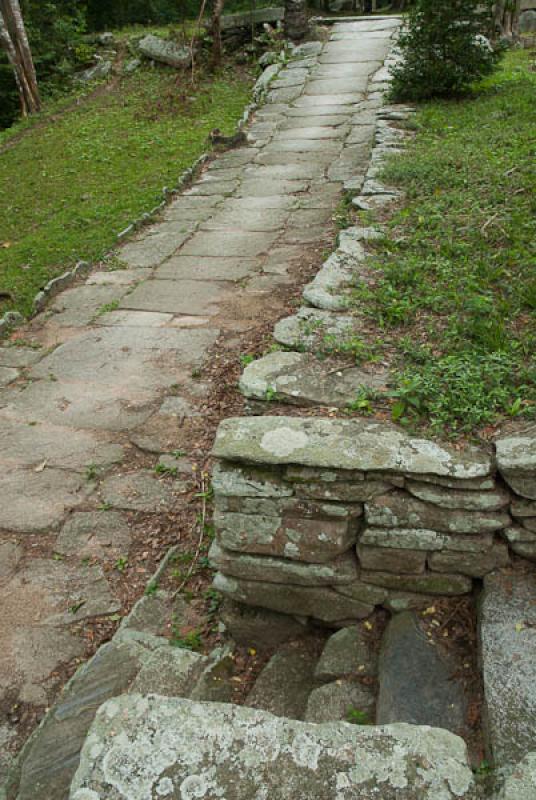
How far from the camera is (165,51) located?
1327 centimetres

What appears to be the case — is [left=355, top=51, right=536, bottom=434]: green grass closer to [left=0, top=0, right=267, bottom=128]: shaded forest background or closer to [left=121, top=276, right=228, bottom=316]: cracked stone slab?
[left=121, top=276, right=228, bottom=316]: cracked stone slab

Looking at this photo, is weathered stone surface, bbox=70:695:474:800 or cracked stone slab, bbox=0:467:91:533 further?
cracked stone slab, bbox=0:467:91:533

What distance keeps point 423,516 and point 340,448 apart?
37 cm

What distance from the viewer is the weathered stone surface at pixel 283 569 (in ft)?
8.38

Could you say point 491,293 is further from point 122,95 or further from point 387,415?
point 122,95

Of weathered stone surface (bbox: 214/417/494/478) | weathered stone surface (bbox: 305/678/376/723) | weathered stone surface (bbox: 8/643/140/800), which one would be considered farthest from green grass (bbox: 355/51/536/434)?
weathered stone surface (bbox: 8/643/140/800)

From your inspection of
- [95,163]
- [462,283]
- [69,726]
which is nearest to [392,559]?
[69,726]

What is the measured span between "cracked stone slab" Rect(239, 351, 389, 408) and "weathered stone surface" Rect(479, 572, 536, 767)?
93cm

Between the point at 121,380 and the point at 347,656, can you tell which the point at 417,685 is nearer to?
the point at 347,656

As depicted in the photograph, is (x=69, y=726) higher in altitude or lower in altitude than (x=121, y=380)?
higher

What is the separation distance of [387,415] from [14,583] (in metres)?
1.88

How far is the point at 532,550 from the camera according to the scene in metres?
2.36

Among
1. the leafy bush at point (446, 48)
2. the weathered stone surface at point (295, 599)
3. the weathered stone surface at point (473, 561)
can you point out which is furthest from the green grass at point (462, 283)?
the leafy bush at point (446, 48)

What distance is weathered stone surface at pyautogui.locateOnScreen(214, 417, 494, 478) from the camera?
2.33m
